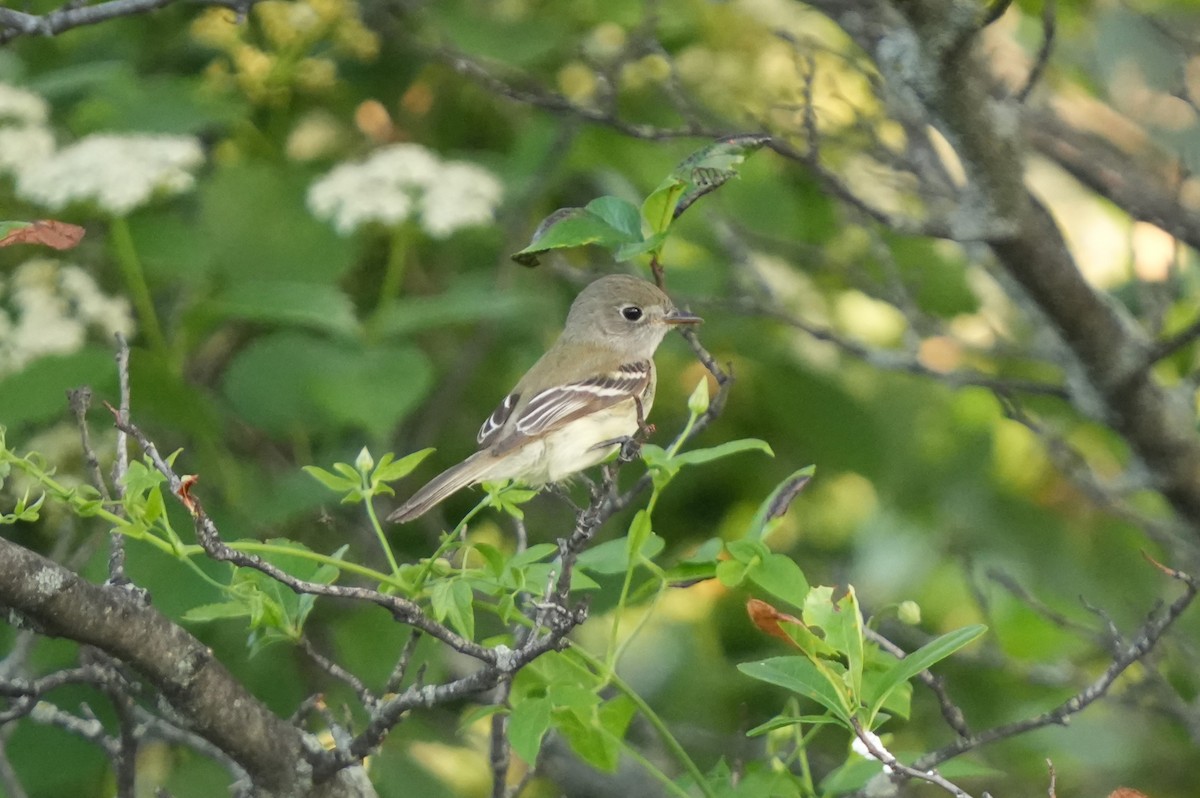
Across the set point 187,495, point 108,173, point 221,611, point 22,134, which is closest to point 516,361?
point 108,173

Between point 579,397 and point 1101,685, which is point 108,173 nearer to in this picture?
point 579,397

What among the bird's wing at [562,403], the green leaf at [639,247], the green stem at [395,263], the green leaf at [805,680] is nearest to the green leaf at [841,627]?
the green leaf at [805,680]

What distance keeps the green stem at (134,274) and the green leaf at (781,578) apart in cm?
200

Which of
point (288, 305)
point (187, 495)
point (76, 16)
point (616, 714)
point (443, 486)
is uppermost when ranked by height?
point (187, 495)

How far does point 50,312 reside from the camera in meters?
3.32

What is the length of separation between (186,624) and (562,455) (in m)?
0.93

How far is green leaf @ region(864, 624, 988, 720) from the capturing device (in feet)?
5.68

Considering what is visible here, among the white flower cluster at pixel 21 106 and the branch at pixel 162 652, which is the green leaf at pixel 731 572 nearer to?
the branch at pixel 162 652

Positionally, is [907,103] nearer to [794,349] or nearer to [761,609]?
[794,349]

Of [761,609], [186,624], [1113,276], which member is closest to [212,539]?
[761,609]

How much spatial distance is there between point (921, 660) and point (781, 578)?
0.81 ft

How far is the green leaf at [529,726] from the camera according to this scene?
1.84m

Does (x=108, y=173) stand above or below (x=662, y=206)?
below

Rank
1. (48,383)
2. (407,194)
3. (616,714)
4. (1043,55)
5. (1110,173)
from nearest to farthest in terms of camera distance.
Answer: (616,714) < (1043,55) < (48,383) < (407,194) < (1110,173)
